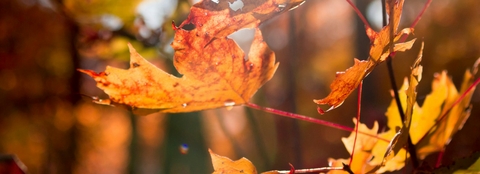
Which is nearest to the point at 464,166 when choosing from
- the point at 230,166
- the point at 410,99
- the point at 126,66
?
the point at 410,99

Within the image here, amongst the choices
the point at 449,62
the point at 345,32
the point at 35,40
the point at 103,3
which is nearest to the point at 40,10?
the point at 35,40

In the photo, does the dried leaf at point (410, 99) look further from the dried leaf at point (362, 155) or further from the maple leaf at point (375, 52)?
the dried leaf at point (362, 155)

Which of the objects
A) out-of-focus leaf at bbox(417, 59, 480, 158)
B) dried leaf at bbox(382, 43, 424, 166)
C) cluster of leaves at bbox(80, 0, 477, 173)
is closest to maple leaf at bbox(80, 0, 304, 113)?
cluster of leaves at bbox(80, 0, 477, 173)

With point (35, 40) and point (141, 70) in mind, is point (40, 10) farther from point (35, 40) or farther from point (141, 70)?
point (141, 70)

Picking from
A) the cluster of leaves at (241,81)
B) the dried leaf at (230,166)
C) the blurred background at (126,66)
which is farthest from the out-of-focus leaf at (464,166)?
the blurred background at (126,66)

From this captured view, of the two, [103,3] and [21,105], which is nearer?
[103,3]

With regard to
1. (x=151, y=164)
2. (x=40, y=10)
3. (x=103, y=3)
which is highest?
(x=40, y=10)
